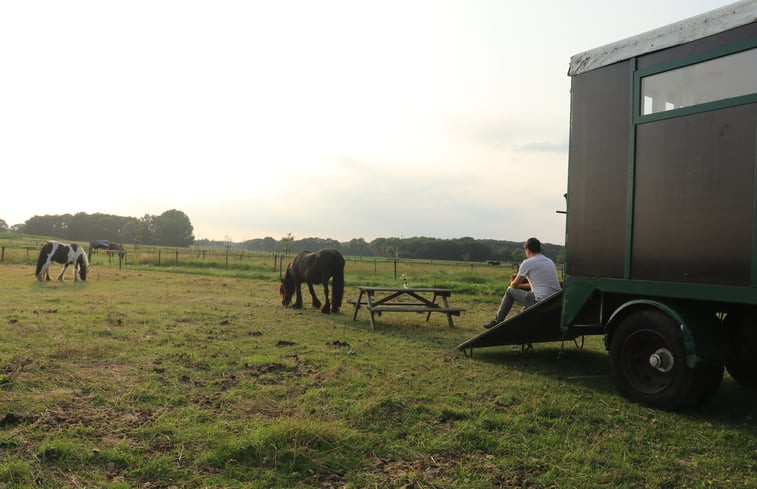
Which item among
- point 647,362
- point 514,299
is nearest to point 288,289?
point 514,299

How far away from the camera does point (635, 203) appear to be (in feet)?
15.8

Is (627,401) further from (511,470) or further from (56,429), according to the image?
(56,429)

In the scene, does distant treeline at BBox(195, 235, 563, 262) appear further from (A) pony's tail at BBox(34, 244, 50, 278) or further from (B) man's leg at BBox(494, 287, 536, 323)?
(B) man's leg at BBox(494, 287, 536, 323)

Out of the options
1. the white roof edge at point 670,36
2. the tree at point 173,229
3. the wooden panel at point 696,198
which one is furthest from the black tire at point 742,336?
the tree at point 173,229

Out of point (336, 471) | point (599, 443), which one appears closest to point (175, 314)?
point (336, 471)

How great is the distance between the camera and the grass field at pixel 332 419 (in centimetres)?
314

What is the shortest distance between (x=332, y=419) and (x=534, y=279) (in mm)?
3974

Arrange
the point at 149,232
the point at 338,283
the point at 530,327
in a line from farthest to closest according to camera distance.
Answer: the point at 149,232 < the point at 338,283 < the point at 530,327

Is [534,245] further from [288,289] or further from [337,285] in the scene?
[288,289]

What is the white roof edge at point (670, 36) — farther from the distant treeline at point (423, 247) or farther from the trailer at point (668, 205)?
the distant treeline at point (423, 247)

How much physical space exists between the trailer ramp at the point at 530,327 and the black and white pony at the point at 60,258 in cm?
1582

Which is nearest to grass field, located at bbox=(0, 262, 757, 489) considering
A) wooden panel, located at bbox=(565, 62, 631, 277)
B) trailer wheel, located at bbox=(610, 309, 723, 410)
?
trailer wheel, located at bbox=(610, 309, 723, 410)

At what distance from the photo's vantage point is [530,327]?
6273mm

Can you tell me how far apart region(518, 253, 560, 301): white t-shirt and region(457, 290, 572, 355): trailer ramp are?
53 cm
